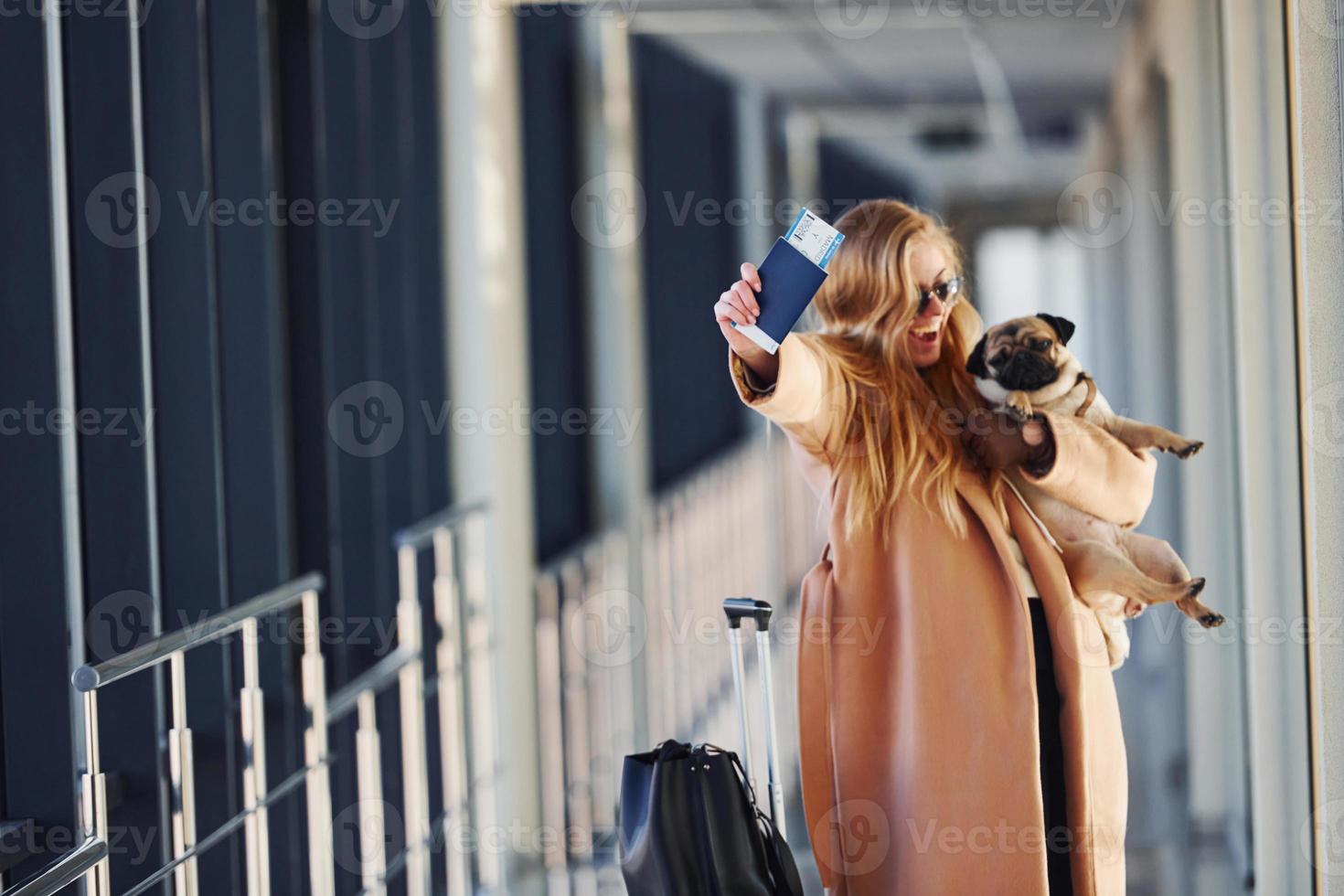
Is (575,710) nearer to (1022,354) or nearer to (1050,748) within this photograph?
(1050,748)

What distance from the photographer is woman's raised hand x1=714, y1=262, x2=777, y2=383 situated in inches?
63.7

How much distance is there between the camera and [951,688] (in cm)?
171

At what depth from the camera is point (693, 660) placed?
177 inches

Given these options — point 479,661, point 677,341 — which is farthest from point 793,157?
point 479,661

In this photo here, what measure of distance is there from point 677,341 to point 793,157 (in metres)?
1.03

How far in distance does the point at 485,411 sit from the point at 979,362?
159cm

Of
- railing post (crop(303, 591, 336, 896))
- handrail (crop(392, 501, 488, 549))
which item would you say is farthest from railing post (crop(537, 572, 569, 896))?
railing post (crop(303, 591, 336, 896))

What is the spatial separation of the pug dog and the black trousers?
0.08 meters

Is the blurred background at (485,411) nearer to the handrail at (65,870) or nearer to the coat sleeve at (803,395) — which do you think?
the handrail at (65,870)

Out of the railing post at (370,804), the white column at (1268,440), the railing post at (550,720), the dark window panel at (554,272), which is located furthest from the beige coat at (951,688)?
the dark window panel at (554,272)

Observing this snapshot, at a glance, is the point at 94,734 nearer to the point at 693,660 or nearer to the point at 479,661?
the point at 479,661

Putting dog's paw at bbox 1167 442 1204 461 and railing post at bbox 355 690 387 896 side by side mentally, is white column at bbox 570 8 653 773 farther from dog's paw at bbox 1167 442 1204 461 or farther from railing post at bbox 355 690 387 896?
dog's paw at bbox 1167 442 1204 461

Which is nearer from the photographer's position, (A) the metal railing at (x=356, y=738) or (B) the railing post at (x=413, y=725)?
(A) the metal railing at (x=356, y=738)

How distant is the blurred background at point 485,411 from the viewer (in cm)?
179
